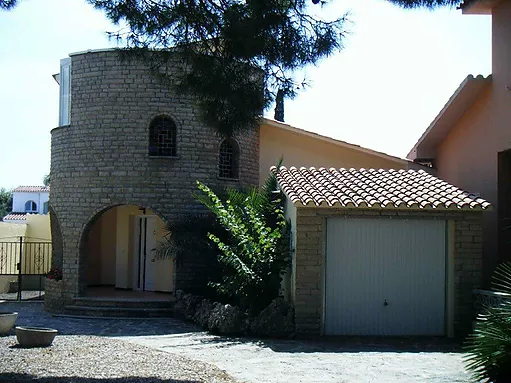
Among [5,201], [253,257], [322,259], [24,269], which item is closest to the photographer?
[322,259]

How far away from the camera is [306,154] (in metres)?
22.6

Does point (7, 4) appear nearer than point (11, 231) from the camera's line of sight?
Yes


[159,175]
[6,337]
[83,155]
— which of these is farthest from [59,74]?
[6,337]

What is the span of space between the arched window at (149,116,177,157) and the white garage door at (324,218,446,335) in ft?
21.0

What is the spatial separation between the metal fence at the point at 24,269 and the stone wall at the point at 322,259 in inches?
519

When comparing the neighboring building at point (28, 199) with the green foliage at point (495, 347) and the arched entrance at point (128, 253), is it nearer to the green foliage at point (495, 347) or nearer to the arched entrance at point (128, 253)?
the arched entrance at point (128, 253)

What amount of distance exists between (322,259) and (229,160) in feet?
21.8

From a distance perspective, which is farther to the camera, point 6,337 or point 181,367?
point 6,337

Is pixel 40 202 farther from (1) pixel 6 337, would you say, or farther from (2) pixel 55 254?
(1) pixel 6 337

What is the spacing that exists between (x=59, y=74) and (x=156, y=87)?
3.74m

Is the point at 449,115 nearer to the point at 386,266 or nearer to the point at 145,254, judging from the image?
the point at 386,266

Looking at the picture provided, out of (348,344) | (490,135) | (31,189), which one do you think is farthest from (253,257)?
(31,189)

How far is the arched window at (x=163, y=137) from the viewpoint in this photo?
782 inches

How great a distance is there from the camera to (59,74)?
846 inches
